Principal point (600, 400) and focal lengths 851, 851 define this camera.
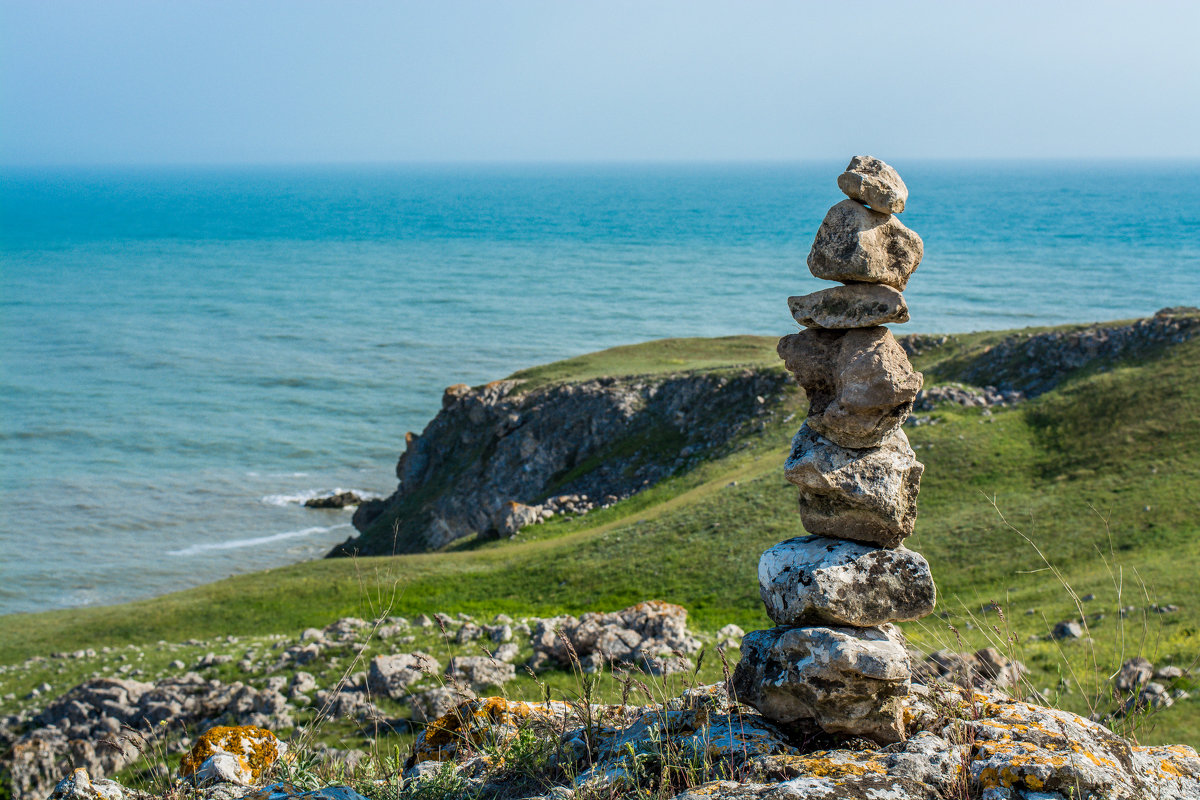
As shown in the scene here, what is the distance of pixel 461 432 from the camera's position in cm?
4616

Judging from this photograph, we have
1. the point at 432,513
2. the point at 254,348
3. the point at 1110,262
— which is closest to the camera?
the point at 432,513

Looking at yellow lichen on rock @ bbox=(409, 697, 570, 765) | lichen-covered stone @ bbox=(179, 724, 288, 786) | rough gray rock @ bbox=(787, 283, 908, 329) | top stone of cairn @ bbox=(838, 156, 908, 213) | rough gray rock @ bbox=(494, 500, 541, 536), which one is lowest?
rough gray rock @ bbox=(494, 500, 541, 536)

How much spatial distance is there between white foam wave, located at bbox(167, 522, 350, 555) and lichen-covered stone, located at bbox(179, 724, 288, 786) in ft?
145

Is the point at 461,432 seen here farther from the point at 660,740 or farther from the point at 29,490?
the point at 660,740

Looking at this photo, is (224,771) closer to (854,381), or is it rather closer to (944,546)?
(854,381)

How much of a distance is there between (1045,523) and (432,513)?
27.9 metres

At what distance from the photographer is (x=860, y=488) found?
7.11 metres

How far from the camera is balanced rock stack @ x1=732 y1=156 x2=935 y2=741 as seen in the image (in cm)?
669

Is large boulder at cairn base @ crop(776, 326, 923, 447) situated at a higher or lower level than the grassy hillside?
higher

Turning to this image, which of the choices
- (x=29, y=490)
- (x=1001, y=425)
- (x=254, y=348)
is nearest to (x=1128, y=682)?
(x=1001, y=425)

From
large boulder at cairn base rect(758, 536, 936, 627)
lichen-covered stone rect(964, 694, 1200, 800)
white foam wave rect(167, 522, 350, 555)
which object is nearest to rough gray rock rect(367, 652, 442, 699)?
large boulder at cairn base rect(758, 536, 936, 627)

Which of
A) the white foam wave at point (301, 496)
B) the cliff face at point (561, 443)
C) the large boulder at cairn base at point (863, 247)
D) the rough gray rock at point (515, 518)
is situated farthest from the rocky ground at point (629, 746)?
the white foam wave at point (301, 496)

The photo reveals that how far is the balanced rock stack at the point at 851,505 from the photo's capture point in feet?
21.9

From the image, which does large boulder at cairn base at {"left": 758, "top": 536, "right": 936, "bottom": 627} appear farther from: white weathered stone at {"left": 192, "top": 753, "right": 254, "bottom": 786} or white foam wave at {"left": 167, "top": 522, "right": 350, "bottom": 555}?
white foam wave at {"left": 167, "top": 522, "right": 350, "bottom": 555}
